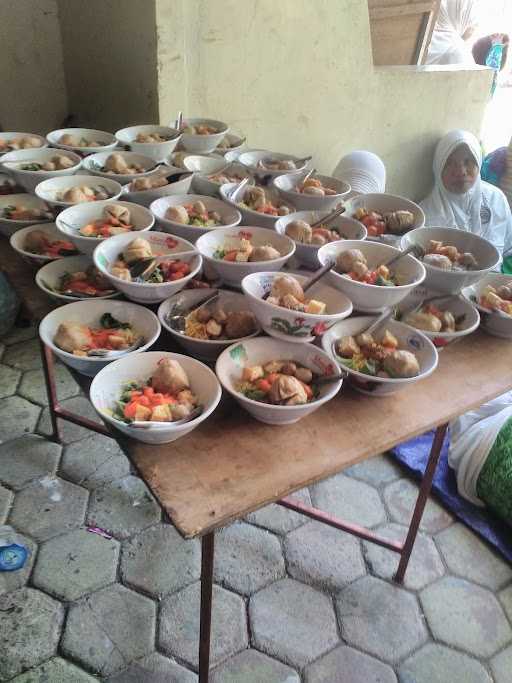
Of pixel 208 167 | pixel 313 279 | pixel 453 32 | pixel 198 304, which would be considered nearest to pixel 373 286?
pixel 313 279

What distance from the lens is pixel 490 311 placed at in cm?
164

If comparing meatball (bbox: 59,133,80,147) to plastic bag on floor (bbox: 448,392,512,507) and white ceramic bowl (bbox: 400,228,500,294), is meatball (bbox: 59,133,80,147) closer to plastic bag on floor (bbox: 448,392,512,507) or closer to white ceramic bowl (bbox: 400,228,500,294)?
white ceramic bowl (bbox: 400,228,500,294)

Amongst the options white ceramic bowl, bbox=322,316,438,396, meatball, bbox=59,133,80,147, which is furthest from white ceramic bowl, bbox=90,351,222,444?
meatball, bbox=59,133,80,147

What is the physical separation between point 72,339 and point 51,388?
1.29 metres

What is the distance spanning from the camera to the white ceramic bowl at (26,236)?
172 cm

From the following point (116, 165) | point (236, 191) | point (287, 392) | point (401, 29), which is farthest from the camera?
point (401, 29)

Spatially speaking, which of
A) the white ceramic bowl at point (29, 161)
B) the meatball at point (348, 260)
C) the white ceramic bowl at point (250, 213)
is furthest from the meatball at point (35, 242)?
the meatball at point (348, 260)

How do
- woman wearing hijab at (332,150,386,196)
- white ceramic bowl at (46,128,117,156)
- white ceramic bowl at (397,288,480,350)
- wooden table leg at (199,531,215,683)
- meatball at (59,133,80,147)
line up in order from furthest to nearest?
woman wearing hijab at (332,150,386,196)
meatball at (59,133,80,147)
white ceramic bowl at (46,128,117,156)
white ceramic bowl at (397,288,480,350)
wooden table leg at (199,531,215,683)

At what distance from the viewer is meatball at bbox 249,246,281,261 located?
1.58m

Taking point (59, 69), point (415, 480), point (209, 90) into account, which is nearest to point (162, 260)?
point (415, 480)

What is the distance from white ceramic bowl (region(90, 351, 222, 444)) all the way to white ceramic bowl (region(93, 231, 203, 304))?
23 centimetres

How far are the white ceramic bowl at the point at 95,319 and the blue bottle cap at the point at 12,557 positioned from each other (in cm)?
114

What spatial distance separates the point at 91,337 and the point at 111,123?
249 cm

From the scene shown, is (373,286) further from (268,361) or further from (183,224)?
(183,224)
